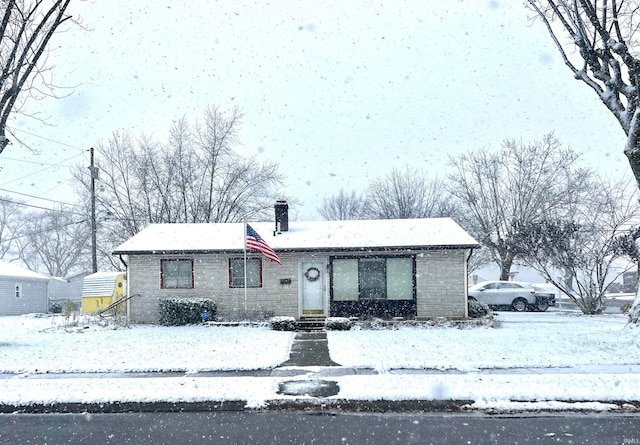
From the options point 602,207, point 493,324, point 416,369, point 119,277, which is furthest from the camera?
point 602,207

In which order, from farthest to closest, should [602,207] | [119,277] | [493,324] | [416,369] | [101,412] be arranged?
[602,207], [119,277], [493,324], [416,369], [101,412]

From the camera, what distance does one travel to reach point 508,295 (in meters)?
24.4

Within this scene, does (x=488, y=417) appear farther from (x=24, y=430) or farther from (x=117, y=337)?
(x=117, y=337)

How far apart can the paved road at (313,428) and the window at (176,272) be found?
11813 millimetres

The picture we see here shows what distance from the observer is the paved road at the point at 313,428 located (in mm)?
→ 5652

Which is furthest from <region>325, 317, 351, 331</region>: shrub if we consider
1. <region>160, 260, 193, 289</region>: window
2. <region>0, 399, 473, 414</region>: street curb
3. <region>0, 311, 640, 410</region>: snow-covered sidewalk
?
<region>0, 399, 473, 414</region>: street curb

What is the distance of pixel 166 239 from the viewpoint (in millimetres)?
19594

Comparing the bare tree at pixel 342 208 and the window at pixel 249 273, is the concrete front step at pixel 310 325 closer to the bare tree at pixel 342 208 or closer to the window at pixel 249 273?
the window at pixel 249 273

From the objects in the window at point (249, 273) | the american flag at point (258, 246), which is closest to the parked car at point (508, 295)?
the window at point (249, 273)

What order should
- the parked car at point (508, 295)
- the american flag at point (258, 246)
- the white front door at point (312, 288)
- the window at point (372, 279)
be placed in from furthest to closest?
the parked car at point (508, 295) → the white front door at point (312, 288) → the window at point (372, 279) → the american flag at point (258, 246)

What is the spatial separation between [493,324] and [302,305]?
6464 mm

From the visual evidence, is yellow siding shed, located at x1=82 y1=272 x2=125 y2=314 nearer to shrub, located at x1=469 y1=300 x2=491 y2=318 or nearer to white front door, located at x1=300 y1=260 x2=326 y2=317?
white front door, located at x1=300 y1=260 x2=326 y2=317

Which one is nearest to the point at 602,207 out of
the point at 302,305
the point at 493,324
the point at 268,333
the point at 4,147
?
the point at 493,324

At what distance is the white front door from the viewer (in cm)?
1855
